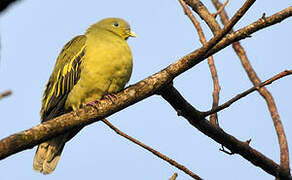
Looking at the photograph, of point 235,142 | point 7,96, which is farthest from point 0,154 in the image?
point 235,142

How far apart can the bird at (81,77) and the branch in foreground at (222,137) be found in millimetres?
1228

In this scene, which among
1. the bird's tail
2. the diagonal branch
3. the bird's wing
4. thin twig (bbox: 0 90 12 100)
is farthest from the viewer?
the bird's tail

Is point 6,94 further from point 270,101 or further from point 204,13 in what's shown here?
point 204,13

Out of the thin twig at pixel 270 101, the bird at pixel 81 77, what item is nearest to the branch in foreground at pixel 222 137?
the thin twig at pixel 270 101

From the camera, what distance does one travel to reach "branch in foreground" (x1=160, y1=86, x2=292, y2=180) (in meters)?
3.33

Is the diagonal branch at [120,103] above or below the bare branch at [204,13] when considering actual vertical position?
below

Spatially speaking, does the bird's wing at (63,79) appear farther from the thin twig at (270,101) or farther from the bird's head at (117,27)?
the thin twig at (270,101)

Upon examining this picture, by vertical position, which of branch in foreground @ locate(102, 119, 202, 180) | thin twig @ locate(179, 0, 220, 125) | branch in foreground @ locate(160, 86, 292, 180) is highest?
thin twig @ locate(179, 0, 220, 125)

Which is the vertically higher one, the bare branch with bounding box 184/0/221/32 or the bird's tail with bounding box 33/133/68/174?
the bare branch with bounding box 184/0/221/32

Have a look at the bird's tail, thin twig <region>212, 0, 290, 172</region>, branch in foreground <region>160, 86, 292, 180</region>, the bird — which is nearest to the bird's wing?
the bird

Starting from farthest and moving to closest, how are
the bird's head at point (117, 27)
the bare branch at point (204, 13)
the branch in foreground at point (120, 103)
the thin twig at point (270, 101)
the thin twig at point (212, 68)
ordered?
the bird's head at point (117, 27), the bare branch at point (204, 13), the thin twig at point (212, 68), the thin twig at point (270, 101), the branch in foreground at point (120, 103)

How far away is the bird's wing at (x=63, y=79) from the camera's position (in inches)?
182

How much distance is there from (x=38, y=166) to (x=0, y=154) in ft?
8.01

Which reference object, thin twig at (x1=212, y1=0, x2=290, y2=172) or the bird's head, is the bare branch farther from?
the bird's head
